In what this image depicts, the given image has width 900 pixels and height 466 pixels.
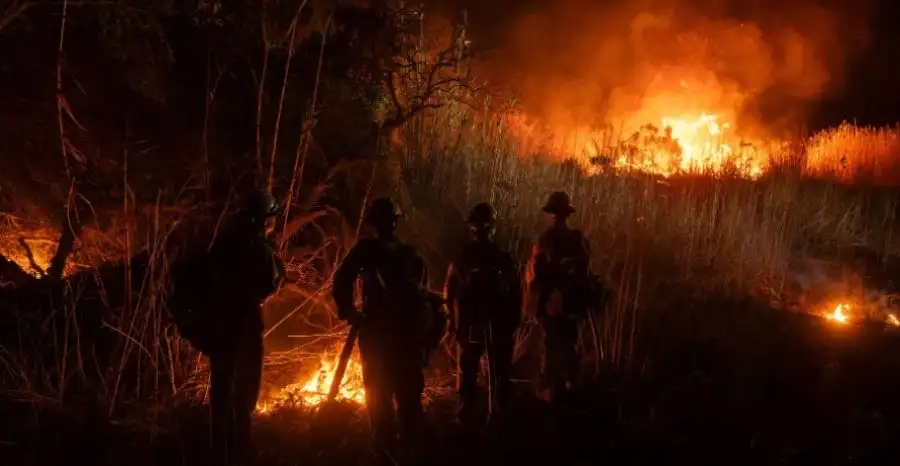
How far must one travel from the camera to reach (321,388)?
5977 mm

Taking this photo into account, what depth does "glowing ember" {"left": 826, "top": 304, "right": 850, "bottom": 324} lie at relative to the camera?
8.30m

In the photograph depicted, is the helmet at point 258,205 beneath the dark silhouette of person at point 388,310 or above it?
above

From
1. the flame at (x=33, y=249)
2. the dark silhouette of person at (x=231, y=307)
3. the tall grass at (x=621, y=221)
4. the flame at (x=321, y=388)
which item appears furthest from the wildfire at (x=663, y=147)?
the flame at (x=33, y=249)

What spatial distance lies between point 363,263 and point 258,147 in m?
1.51

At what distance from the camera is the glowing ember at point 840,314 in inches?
327

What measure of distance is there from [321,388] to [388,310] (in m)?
1.74

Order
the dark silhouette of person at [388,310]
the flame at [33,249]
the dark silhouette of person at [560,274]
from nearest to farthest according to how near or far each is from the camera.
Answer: the dark silhouette of person at [388,310] → the dark silhouette of person at [560,274] → the flame at [33,249]

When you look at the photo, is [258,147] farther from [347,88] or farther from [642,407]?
[642,407]

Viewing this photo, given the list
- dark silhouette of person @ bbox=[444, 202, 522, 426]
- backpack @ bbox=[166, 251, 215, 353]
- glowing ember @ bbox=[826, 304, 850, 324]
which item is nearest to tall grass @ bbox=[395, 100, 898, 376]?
glowing ember @ bbox=[826, 304, 850, 324]

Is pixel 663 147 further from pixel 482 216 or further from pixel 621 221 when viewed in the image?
pixel 482 216

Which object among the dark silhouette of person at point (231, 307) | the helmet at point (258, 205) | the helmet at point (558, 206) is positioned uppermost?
the helmet at point (558, 206)

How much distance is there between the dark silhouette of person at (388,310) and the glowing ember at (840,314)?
6013mm

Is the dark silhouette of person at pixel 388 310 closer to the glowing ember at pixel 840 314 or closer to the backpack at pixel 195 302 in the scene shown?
the backpack at pixel 195 302

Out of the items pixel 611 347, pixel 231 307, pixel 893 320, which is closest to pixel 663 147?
pixel 893 320
